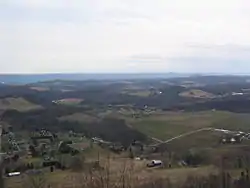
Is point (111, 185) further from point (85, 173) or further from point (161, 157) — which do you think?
point (161, 157)

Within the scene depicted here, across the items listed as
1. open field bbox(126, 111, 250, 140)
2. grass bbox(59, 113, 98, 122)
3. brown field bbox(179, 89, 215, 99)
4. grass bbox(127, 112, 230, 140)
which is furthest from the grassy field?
brown field bbox(179, 89, 215, 99)

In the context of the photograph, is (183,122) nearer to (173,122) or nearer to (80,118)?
(173,122)

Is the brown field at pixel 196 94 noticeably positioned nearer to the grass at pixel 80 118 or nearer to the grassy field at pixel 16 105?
the grassy field at pixel 16 105

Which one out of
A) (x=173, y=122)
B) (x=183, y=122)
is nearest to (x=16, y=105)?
(x=173, y=122)

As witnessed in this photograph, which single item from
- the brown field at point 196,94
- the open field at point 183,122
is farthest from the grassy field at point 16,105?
the brown field at point 196,94

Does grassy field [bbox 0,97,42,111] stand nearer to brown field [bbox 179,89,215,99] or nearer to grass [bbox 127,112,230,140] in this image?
grass [bbox 127,112,230,140]

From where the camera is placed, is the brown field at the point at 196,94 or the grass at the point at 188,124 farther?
the brown field at the point at 196,94

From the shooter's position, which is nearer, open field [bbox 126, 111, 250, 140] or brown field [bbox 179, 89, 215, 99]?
open field [bbox 126, 111, 250, 140]

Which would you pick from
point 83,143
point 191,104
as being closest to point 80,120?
point 83,143
